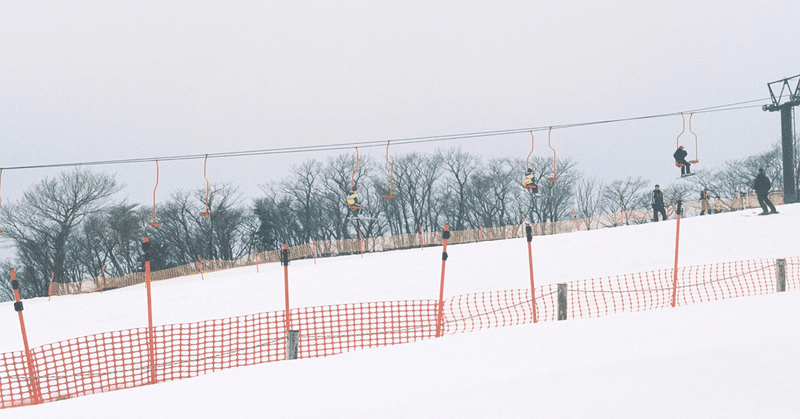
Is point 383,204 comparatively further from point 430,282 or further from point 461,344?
point 461,344

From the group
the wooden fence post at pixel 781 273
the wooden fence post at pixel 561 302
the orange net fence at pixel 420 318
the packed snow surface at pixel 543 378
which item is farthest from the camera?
the wooden fence post at pixel 781 273

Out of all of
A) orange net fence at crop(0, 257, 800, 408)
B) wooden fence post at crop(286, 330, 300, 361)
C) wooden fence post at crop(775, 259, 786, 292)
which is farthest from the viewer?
wooden fence post at crop(775, 259, 786, 292)

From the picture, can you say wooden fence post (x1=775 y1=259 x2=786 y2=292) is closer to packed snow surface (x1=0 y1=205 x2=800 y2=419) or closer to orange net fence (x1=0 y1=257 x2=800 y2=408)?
orange net fence (x1=0 y1=257 x2=800 y2=408)

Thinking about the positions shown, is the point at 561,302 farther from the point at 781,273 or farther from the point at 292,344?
the point at 781,273

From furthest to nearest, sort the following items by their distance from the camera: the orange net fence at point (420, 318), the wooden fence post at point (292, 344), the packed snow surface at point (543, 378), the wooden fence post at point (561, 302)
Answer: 1. the orange net fence at point (420, 318)
2. the wooden fence post at point (561, 302)
3. the wooden fence post at point (292, 344)
4. the packed snow surface at point (543, 378)

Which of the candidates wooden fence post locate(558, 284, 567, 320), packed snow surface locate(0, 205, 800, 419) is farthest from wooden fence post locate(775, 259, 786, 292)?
wooden fence post locate(558, 284, 567, 320)

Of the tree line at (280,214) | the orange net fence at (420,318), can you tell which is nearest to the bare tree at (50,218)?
the tree line at (280,214)

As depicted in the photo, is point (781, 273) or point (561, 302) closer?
point (561, 302)

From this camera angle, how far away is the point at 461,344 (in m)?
7.44

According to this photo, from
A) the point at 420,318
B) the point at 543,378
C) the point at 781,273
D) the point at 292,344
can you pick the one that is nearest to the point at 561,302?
the point at 420,318

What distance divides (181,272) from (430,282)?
3027 cm

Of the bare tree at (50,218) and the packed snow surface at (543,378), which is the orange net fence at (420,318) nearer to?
the packed snow surface at (543,378)

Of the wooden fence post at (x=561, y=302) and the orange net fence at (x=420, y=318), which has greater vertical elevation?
the wooden fence post at (x=561, y=302)

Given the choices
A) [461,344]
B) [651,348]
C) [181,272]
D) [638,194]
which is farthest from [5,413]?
[638,194]
